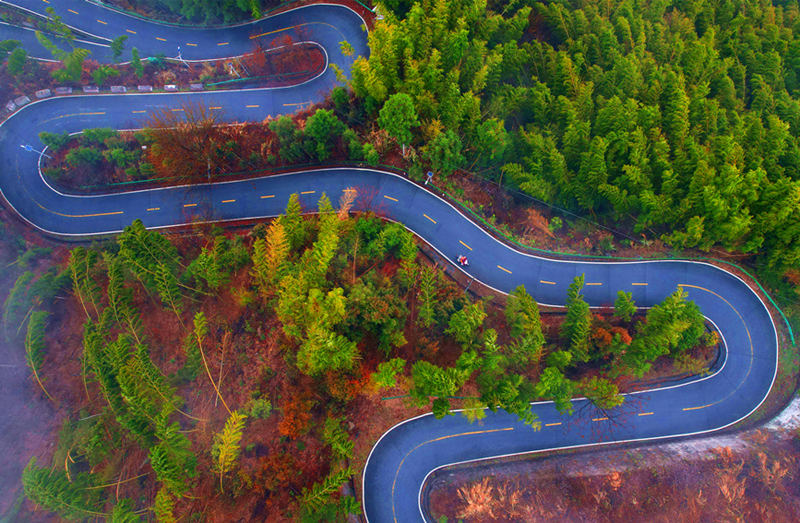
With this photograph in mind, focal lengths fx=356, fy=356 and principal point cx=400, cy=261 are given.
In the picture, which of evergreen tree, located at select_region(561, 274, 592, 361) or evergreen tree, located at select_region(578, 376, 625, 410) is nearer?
evergreen tree, located at select_region(578, 376, 625, 410)

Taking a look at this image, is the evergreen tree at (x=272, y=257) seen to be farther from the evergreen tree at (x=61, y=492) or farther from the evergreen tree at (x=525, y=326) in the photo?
the evergreen tree at (x=525, y=326)

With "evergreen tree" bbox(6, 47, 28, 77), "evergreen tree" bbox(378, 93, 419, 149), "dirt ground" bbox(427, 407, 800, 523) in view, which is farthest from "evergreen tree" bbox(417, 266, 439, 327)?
"evergreen tree" bbox(6, 47, 28, 77)

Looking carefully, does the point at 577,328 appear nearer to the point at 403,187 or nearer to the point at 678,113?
the point at 403,187

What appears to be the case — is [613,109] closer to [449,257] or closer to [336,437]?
[449,257]

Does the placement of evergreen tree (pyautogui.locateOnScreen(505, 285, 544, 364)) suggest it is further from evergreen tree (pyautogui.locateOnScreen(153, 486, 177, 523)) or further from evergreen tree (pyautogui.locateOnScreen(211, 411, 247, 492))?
evergreen tree (pyautogui.locateOnScreen(153, 486, 177, 523))

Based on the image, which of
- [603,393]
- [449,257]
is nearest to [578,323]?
[603,393]

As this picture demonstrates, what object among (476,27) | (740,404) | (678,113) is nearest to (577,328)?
(740,404)
